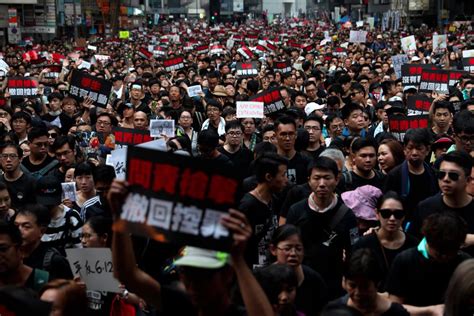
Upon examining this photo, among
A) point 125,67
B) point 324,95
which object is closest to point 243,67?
point 324,95

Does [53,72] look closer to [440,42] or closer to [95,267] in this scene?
[440,42]

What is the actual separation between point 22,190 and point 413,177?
3.62m

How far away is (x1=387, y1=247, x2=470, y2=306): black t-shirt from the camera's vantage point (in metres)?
4.95

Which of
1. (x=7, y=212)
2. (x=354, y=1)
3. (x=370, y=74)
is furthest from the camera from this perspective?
(x=354, y=1)

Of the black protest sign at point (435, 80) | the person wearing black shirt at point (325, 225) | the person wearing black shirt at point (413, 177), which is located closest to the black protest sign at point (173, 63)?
the black protest sign at point (435, 80)

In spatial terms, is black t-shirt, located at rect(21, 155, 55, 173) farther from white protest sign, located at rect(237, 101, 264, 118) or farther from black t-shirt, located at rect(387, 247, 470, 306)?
black t-shirt, located at rect(387, 247, 470, 306)

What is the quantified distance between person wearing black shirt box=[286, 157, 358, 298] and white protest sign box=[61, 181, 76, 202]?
237 centimetres

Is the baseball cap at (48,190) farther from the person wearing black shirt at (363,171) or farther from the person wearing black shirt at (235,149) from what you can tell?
the person wearing black shirt at (235,149)

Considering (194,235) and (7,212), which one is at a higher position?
(194,235)

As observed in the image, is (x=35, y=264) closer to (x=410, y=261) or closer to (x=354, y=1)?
(x=410, y=261)

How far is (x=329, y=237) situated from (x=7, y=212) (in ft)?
8.33

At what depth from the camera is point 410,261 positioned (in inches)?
198

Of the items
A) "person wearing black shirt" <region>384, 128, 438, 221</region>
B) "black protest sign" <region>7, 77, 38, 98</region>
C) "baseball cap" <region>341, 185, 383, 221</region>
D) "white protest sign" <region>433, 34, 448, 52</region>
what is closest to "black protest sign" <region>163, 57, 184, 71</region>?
"black protest sign" <region>7, 77, 38, 98</region>

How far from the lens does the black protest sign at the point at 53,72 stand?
21.7 meters
